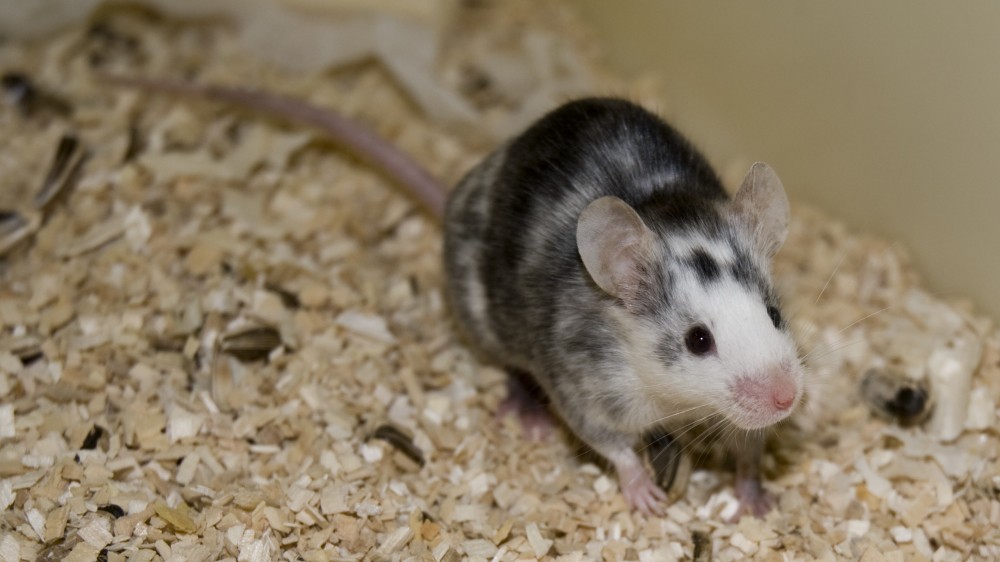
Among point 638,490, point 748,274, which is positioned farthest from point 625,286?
point 638,490

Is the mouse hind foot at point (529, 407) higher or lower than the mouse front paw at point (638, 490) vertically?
lower

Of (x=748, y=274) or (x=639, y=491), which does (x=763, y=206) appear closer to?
(x=748, y=274)

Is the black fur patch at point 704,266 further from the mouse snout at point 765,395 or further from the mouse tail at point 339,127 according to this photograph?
the mouse tail at point 339,127

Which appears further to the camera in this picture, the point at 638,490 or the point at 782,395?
the point at 638,490

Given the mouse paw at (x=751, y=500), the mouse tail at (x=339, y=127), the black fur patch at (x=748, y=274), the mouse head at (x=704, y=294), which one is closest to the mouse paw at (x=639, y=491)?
the mouse paw at (x=751, y=500)

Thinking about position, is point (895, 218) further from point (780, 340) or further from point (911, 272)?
point (780, 340)

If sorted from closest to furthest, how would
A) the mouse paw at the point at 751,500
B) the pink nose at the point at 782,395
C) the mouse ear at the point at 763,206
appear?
the pink nose at the point at 782,395 < the mouse ear at the point at 763,206 < the mouse paw at the point at 751,500
